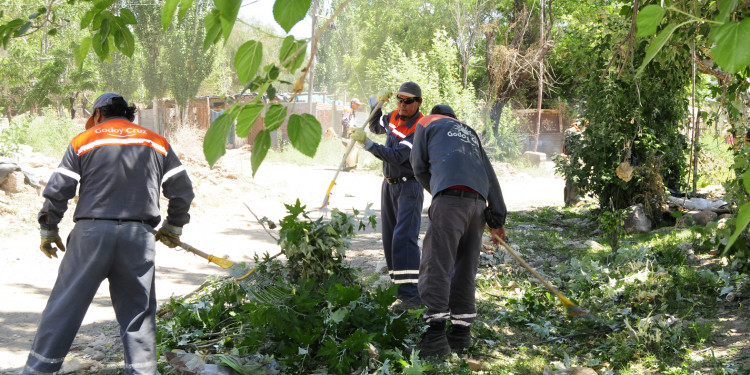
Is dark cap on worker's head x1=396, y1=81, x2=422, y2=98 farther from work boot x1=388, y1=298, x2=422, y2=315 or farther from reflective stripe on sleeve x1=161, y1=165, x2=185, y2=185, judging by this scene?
reflective stripe on sleeve x1=161, y1=165, x2=185, y2=185

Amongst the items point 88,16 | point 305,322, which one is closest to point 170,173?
point 305,322

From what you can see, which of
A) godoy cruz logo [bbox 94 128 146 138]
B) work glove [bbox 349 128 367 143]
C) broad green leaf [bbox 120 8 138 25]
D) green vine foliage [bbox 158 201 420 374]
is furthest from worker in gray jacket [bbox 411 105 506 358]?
broad green leaf [bbox 120 8 138 25]

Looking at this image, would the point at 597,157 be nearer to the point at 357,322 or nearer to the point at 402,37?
the point at 357,322

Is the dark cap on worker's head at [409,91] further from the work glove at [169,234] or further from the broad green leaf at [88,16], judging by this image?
the broad green leaf at [88,16]

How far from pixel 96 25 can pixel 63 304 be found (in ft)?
6.17

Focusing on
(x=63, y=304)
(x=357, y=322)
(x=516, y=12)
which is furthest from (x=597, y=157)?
(x=516, y=12)

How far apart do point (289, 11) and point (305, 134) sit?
0.23 metres

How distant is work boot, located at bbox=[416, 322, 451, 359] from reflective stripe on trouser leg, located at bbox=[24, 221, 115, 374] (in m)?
2.14

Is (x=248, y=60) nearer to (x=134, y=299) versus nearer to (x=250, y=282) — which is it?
(x=134, y=299)

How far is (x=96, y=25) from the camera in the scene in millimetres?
2311

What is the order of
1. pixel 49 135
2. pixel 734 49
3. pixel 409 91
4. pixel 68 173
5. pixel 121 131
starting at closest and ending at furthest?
pixel 734 49 → pixel 68 173 → pixel 121 131 → pixel 409 91 → pixel 49 135

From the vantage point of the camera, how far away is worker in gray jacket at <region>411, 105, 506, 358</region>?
444 centimetres

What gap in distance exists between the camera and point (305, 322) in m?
4.20

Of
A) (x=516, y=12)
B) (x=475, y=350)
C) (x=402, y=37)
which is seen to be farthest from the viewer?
(x=402, y=37)
